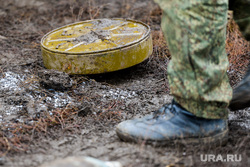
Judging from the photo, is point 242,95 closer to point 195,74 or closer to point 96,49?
point 195,74

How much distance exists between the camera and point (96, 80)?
2.88m

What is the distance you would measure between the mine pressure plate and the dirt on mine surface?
0.50 ft

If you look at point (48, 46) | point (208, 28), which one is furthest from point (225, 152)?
point (48, 46)

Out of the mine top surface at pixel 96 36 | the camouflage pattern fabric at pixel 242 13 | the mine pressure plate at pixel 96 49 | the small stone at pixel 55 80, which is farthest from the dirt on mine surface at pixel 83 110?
the camouflage pattern fabric at pixel 242 13

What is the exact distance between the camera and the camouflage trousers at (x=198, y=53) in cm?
148

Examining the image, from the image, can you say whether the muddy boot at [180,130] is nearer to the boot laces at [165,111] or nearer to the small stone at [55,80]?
the boot laces at [165,111]

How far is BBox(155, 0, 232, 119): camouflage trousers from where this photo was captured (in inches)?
58.1

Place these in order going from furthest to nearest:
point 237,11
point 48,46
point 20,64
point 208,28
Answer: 1. point 20,64
2. point 48,46
3. point 237,11
4. point 208,28

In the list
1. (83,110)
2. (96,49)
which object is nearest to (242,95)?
(83,110)

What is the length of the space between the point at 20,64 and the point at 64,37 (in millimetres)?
537

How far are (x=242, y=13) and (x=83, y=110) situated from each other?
1.31 meters

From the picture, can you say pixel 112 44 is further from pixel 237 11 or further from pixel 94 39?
pixel 237 11

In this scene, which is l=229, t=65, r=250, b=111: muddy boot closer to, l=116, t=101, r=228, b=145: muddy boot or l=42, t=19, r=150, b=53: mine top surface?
l=116, t=101, r=228, b=145: muddy boot

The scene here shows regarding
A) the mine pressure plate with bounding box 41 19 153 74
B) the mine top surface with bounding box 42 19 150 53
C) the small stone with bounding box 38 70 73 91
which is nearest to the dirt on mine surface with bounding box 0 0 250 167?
the small stone with bounding box 38 70 73 91
